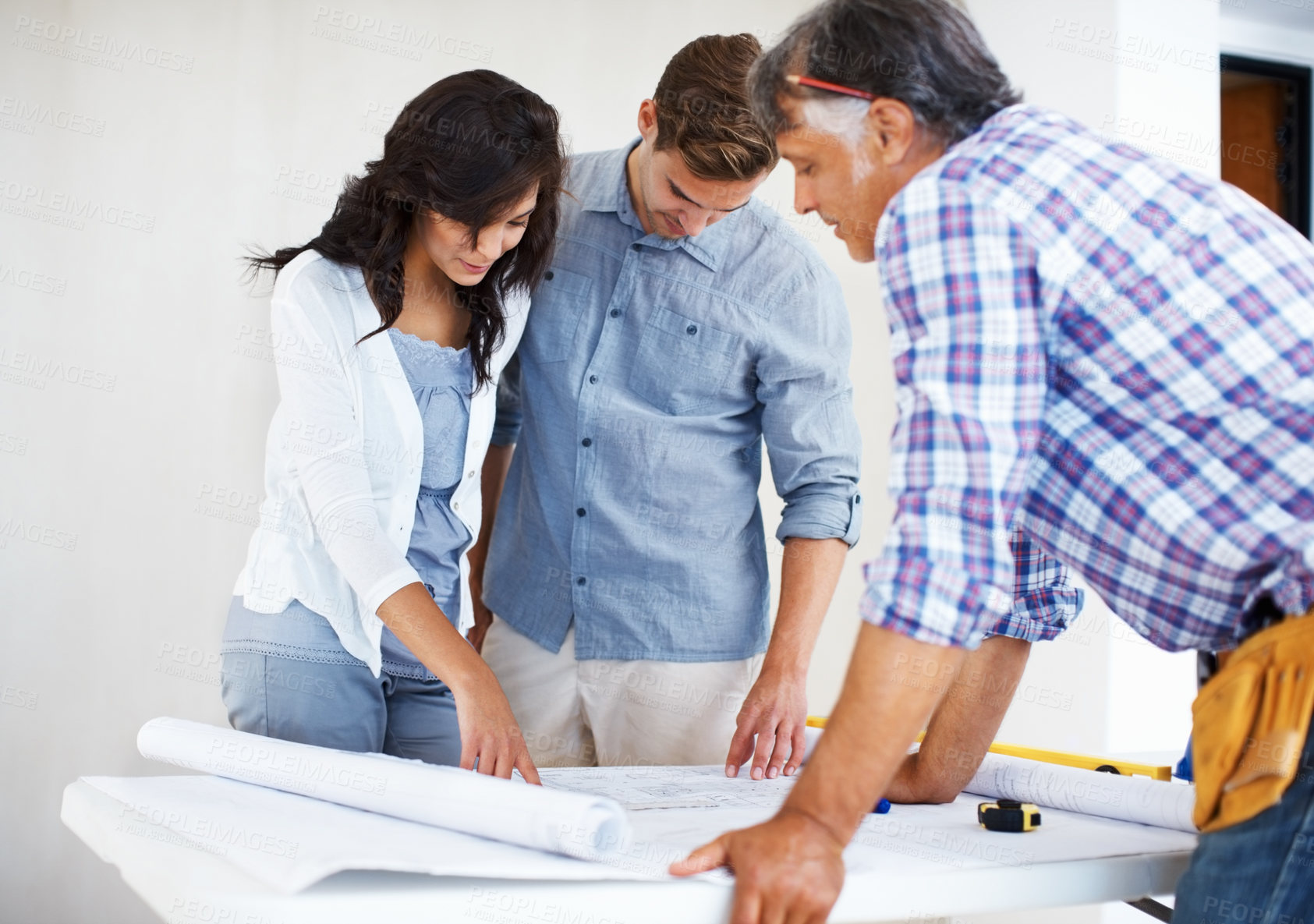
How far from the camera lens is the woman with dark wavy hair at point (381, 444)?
1344mm

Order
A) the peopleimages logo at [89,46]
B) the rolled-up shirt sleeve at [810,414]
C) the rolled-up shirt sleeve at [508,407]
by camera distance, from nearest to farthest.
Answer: the rolled-up shirt sleeve at [810,414], the rolled-up shirt sleeve at [508,407], the peopleimages logo at [89,46]

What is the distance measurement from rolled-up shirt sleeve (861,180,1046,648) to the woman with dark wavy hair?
1.96 ft

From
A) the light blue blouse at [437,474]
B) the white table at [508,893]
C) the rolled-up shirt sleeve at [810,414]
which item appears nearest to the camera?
the white table at [508,893]

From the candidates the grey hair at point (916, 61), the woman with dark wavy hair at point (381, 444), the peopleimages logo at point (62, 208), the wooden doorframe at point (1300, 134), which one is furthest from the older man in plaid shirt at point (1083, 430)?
the wooden doorframe at point (1300, 134)

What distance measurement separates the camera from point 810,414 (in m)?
1.84

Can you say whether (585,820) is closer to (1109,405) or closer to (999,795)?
(1109,405)

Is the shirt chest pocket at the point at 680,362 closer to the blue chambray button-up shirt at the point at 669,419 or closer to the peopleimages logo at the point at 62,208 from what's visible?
the blue chambray button-up shirt at the point at 669,419

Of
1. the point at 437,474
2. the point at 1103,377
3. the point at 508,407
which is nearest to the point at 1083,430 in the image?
the point at 1103,377

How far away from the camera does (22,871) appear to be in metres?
2.58

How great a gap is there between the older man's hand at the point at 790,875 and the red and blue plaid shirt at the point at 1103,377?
0.62ft

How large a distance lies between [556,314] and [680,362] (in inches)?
9.3

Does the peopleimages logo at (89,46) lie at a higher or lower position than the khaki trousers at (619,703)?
higher

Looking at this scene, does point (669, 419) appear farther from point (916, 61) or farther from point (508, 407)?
point (916, 61)

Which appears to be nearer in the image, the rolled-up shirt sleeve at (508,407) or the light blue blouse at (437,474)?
the light blue blouse at (437,474)
